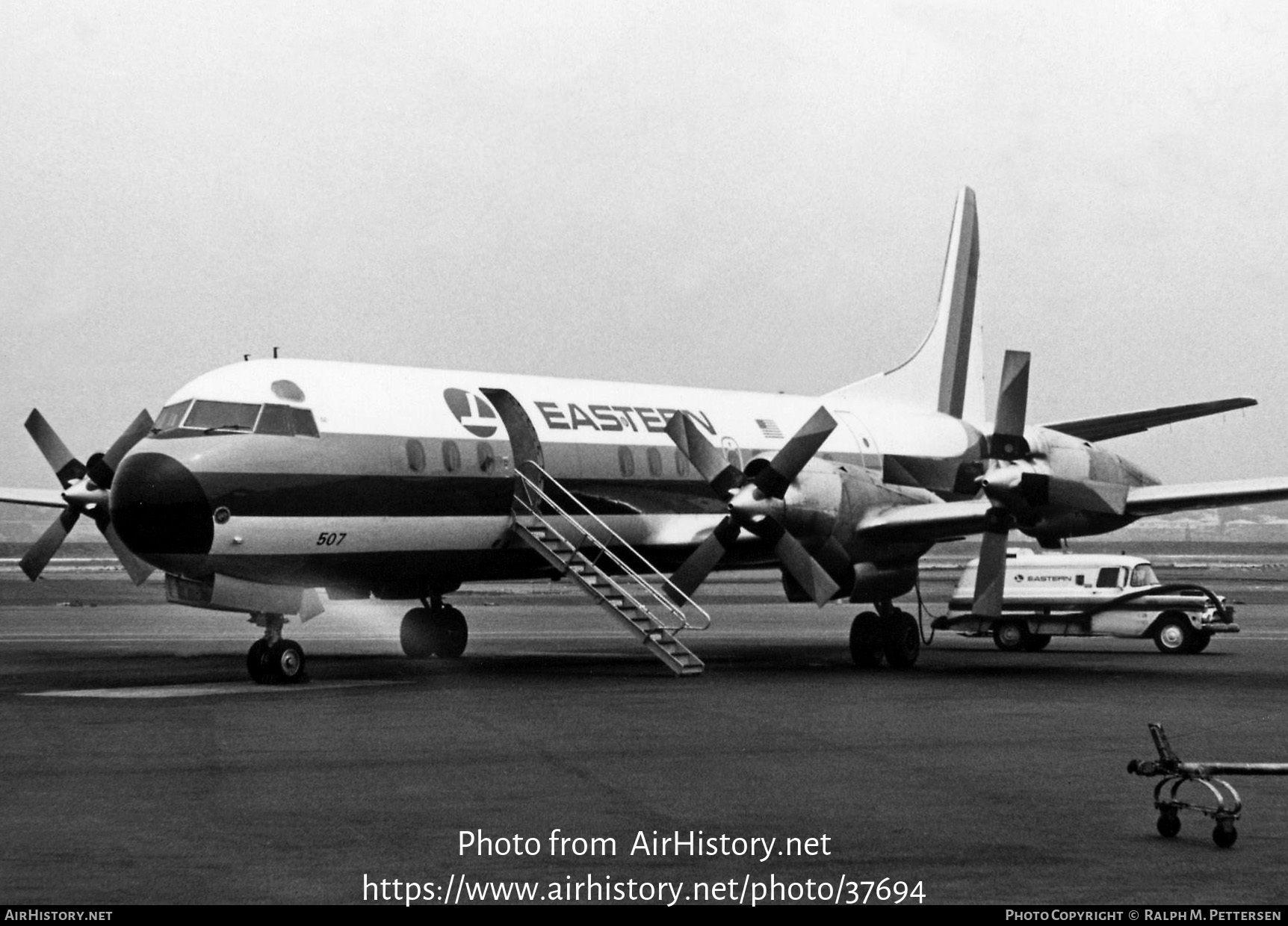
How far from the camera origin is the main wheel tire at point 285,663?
21.3 meters

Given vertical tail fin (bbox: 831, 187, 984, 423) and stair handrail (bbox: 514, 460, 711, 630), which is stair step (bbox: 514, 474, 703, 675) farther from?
vertical tail fin (bbox: 831, 187, 984, 423)

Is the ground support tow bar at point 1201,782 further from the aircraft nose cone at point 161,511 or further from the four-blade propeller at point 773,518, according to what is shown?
the aircraft nose cone at point 161,511

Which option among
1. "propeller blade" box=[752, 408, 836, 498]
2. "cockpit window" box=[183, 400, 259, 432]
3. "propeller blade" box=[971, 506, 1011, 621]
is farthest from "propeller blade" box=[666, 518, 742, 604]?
"cockpit window" box=[183, 400, 259, 432]

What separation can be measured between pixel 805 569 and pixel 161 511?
928 cm

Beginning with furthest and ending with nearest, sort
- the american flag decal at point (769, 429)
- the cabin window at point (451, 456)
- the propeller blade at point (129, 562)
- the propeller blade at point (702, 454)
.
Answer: the american flag decal at point (769, 429), the propeller blade at point (702, 454), the propeller blade at point (129, 562), the cabin window at point (451, 456)

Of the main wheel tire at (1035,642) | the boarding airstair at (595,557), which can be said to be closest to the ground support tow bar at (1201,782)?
the boarding airstair at (595,557)

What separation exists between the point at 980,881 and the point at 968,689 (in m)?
12.8

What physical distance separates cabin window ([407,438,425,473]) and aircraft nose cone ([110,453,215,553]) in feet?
11.3

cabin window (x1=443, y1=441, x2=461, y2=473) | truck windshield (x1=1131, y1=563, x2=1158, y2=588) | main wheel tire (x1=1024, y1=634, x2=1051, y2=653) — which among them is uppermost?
cabin window (x1=443, y1=441, x2=461, y2=473)

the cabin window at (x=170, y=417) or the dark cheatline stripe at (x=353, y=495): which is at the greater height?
the cabin window at (x=170, y=417)

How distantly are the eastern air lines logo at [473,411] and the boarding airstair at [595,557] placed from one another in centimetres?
82

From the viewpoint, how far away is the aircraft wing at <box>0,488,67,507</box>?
29.6 metres

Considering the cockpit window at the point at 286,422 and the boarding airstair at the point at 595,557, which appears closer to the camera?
the cockpit window at the point at 286,422
